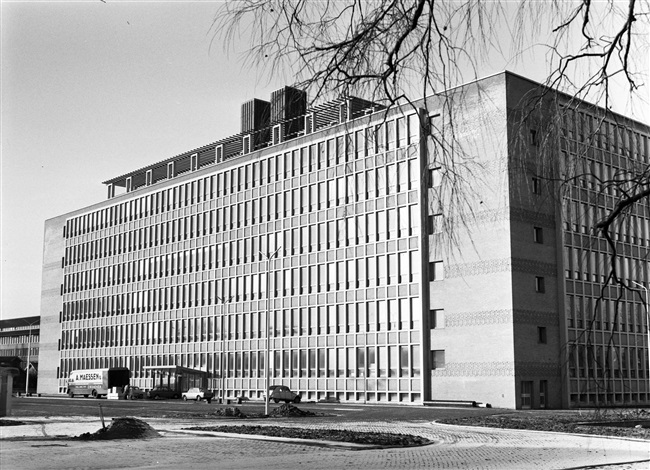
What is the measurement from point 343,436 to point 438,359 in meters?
38.7

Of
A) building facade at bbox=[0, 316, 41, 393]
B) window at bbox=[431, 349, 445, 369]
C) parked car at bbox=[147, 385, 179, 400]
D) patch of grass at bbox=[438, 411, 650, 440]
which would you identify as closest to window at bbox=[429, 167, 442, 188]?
patch of grass at bbox=[438, 411, 650, 440]

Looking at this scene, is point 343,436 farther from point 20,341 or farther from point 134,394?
point 20,341

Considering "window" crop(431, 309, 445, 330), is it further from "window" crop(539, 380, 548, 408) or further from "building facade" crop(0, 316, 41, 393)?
"building facade" crop(0, 316, 41, 393)

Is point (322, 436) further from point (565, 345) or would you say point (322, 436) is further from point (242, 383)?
point (242, 383)

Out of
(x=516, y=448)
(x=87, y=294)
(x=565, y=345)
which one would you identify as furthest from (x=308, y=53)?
(x=87, y=294)

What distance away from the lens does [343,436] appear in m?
24.4

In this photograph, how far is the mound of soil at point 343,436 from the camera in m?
23.0

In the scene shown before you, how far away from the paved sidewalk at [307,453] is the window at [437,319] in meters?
34.2

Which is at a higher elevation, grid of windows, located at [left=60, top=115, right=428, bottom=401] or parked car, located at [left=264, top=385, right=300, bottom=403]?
grid of windows, located at [left=60, top=115, right=428, bottom=401]

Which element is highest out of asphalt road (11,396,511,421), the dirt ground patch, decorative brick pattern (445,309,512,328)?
decorative brick pattern (445,309,512,328)

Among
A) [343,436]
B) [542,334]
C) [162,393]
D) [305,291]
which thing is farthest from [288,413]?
[162,393]

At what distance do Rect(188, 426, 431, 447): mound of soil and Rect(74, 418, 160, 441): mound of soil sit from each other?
314 cm

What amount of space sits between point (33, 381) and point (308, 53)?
129 metres

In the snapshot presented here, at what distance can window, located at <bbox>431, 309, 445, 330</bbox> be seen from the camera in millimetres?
62250
